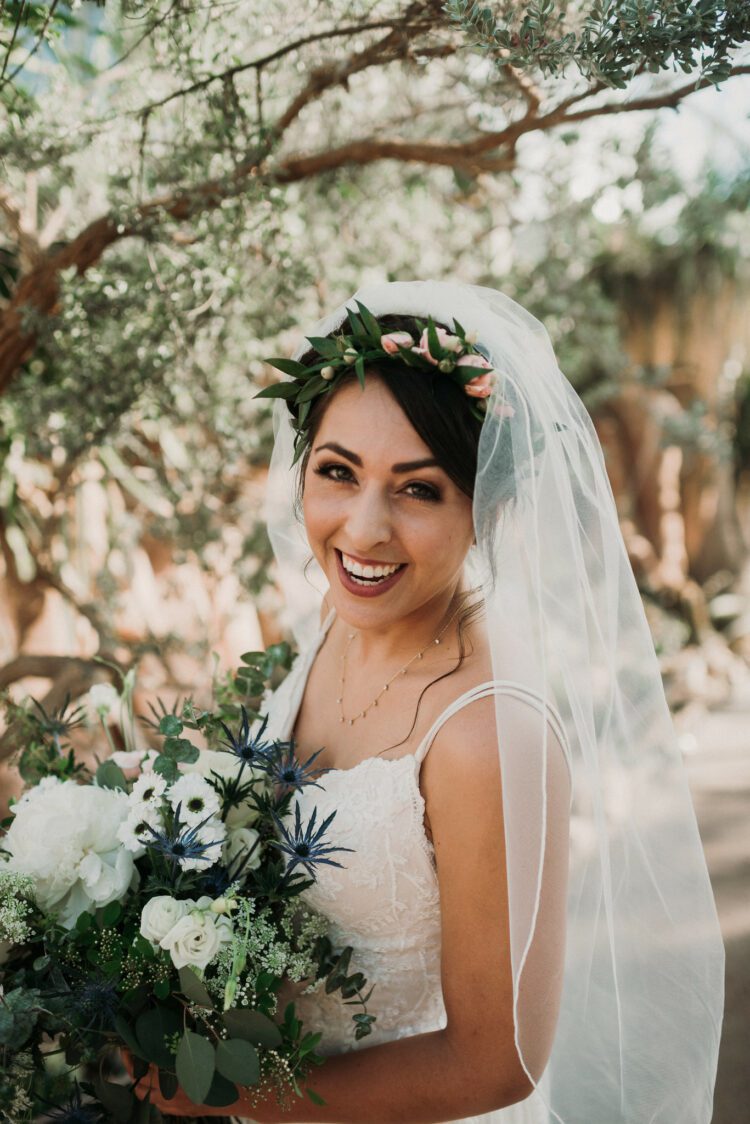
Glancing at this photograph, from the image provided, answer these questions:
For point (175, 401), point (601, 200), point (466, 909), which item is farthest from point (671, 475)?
point (466, 909)

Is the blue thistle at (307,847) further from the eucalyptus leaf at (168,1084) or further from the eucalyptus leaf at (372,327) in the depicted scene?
the eucalyptus leaf at (372,327)

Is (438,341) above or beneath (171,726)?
above

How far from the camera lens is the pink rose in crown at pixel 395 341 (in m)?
1.67

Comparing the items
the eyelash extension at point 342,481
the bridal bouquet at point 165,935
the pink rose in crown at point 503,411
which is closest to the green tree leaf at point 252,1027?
the bridal bouquet at point 165,935

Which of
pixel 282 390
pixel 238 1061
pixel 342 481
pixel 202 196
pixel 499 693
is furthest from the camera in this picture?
pixel 202 196

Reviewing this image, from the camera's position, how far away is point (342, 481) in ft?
5.82

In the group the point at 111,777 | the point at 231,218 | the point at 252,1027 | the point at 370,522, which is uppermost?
the point at 231,218

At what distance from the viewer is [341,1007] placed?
1.77 metres

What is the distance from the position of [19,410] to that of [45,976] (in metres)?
2.17

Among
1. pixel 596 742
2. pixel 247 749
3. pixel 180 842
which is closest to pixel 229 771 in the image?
pixel 247 749

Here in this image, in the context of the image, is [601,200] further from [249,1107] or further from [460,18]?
[249,1107]

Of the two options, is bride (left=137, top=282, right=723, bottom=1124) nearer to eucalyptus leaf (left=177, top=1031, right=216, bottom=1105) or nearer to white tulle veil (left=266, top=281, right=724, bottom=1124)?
white tulle veil (left=266, top=281, right=724, bottom=1124)

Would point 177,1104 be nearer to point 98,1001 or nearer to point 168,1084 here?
point 168,1084

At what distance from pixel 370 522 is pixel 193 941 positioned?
0.77 meters
